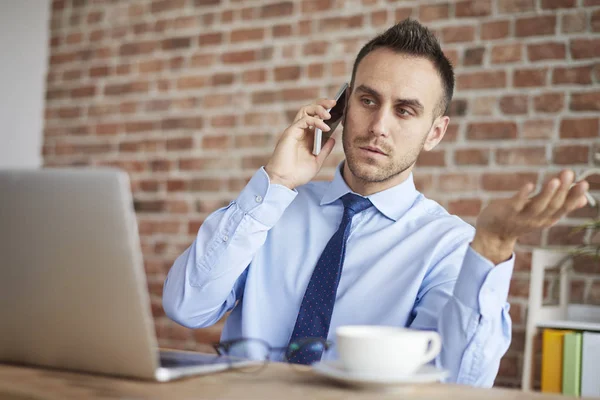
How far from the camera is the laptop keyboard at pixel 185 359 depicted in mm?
812

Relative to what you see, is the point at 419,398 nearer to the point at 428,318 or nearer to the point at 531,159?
the point at 428,318

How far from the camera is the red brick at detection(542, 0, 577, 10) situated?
2070mm

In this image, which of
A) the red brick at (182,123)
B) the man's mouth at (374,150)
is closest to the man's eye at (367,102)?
the man's mouth at (374,150)

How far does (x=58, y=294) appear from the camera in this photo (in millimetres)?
694

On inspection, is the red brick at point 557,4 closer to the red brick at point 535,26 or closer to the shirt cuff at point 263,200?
the red brick at point 535,26

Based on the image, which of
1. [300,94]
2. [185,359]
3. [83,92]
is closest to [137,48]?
[83,92]

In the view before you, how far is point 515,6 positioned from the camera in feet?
7.04

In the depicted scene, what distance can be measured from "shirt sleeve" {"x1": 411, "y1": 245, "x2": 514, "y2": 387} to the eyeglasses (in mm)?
210

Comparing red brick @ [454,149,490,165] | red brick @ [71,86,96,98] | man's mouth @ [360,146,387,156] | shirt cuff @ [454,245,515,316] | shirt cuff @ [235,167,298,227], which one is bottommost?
shirt cuff @ [454,245,515,316]

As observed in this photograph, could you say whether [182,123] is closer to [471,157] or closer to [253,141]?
[253,141]

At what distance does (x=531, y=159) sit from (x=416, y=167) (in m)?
0.39

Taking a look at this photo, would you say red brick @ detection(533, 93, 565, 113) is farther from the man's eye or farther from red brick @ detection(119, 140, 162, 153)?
red brick @ detection(119, 140, 162, 153)

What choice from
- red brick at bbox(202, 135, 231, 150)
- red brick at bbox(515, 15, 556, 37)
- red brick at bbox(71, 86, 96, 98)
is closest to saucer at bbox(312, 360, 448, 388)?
red brick at bbox(515, 15, 556, 37)

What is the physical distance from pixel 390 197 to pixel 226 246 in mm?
425
